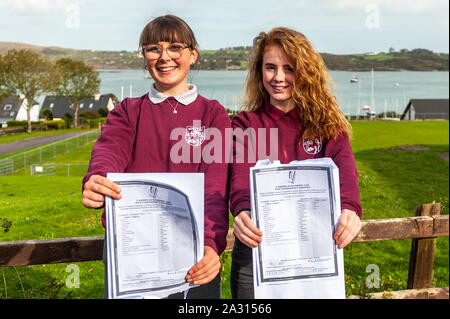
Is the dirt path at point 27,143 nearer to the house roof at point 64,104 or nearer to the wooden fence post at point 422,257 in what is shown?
the house roof at point 64,104

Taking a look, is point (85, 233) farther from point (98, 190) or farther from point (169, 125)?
point (98, 190)

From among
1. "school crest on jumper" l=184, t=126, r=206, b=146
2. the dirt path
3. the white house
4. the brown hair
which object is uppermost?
the brown hair

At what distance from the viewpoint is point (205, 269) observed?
1.71 metres

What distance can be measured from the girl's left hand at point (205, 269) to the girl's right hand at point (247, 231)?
0.50 ft

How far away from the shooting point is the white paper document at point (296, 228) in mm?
1681

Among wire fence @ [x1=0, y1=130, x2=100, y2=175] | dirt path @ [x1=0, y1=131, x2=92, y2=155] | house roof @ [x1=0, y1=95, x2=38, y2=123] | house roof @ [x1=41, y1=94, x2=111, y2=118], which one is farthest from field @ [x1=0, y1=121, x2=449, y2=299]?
house roof @ [x1=41, y1=94, x2=111, y2=118]

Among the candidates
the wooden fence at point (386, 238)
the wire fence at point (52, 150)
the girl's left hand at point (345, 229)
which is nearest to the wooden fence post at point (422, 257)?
the wooden fence at point (386, 238)

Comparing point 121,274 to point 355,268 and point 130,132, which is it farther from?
point 355,268

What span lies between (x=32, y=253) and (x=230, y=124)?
Result: 1820 mm

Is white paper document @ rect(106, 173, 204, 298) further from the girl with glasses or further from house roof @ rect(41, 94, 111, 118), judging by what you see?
house roof @ rect(41, 94, 111, 118)

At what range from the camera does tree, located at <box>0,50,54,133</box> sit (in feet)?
31.3

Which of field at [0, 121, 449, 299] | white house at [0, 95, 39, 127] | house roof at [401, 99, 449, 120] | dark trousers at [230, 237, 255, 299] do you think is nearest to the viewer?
dark trousers at [230, 237, 255, 299]

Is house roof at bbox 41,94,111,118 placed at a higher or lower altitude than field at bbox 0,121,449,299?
higher
